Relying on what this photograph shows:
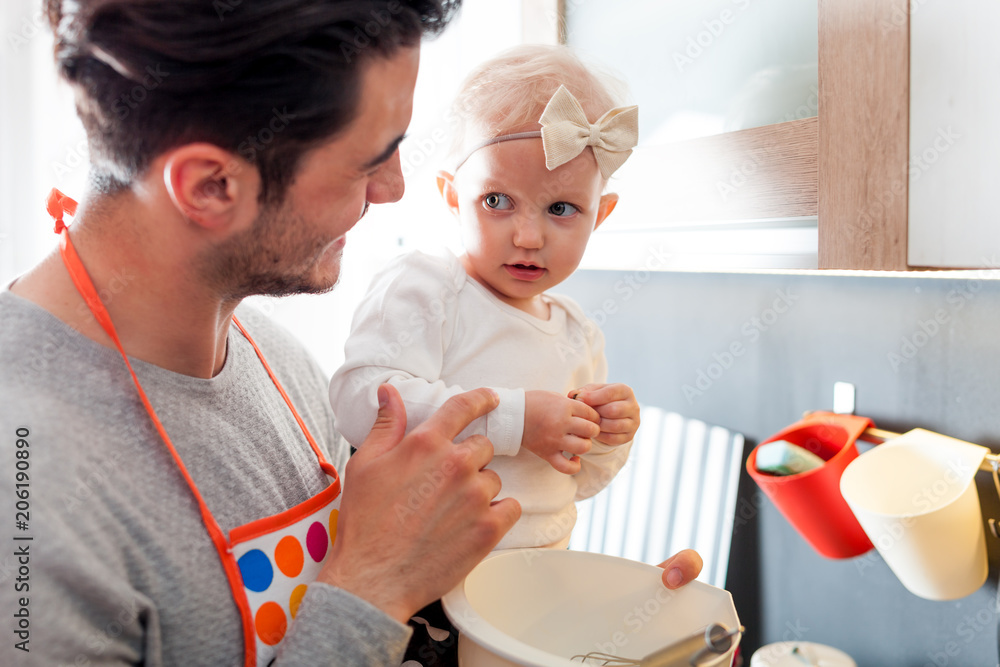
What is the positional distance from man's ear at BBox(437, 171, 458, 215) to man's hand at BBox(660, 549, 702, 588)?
586 millimetres

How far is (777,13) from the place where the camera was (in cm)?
99

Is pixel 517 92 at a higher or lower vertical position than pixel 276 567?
higher

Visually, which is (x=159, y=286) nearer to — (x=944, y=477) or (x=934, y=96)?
(x=934, y=96)

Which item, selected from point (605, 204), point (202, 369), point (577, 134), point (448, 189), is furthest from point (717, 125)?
point (202, 369)

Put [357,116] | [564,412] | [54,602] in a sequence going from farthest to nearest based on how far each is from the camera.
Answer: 1. [564,412]
2. [357,116]
3. [54,602]

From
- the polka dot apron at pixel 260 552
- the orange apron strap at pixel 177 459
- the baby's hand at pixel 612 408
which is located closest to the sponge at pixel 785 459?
the baby's hand at pixel 612 408

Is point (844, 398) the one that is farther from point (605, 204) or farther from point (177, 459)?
point (177, 459)

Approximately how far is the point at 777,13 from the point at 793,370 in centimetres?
75

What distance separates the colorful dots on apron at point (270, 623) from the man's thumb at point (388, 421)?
18 cm

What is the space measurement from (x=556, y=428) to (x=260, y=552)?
348 millimetres

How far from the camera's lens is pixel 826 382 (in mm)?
1365

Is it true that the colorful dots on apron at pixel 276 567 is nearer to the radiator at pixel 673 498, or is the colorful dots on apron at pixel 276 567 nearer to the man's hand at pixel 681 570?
the man's hand at pixel 681 570

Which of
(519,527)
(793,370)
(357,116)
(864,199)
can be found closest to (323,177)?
(357,116)

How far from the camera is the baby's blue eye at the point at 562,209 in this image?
92 centimetres
